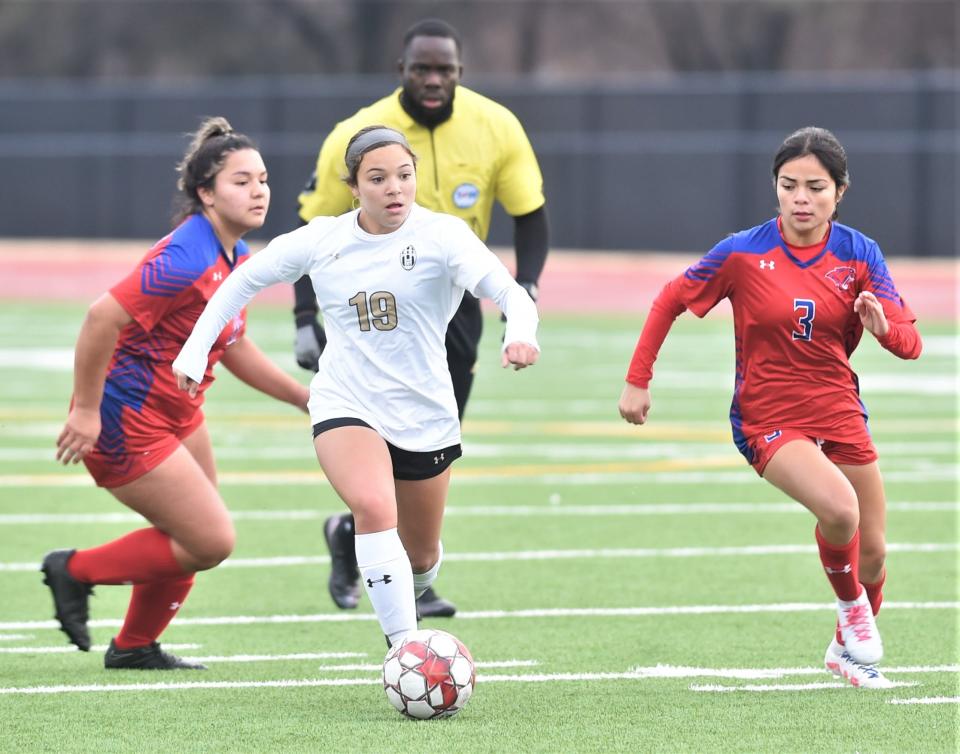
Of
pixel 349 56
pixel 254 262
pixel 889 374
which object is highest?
pixel 349 56

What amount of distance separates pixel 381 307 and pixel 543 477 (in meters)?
5.88

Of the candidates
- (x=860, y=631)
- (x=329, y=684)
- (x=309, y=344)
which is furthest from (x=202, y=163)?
(x=860, y=631)

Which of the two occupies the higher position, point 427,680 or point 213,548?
point 213,548

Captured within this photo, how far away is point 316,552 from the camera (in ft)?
30.9

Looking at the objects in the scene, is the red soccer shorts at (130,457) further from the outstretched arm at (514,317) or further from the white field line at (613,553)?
the white field line at (613,553)

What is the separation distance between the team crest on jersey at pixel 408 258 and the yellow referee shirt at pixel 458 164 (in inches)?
77.7

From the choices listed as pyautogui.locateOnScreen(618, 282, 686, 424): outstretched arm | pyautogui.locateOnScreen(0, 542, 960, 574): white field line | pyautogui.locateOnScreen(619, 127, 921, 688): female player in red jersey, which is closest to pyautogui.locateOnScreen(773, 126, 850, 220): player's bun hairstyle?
pyautogui.locateOnScreen(619, 127, 921, 688): female player in red jersey

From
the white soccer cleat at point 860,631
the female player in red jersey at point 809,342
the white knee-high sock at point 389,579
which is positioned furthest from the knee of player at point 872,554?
the white knee-high sock at point 389,579

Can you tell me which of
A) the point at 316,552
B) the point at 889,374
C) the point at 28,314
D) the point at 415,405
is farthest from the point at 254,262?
the point at 28,314

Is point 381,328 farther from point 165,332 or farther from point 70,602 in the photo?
point 70,602

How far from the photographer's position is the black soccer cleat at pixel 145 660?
22.3ft

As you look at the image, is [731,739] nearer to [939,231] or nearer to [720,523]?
[720,523]

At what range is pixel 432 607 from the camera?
779 cm

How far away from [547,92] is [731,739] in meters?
32.2
